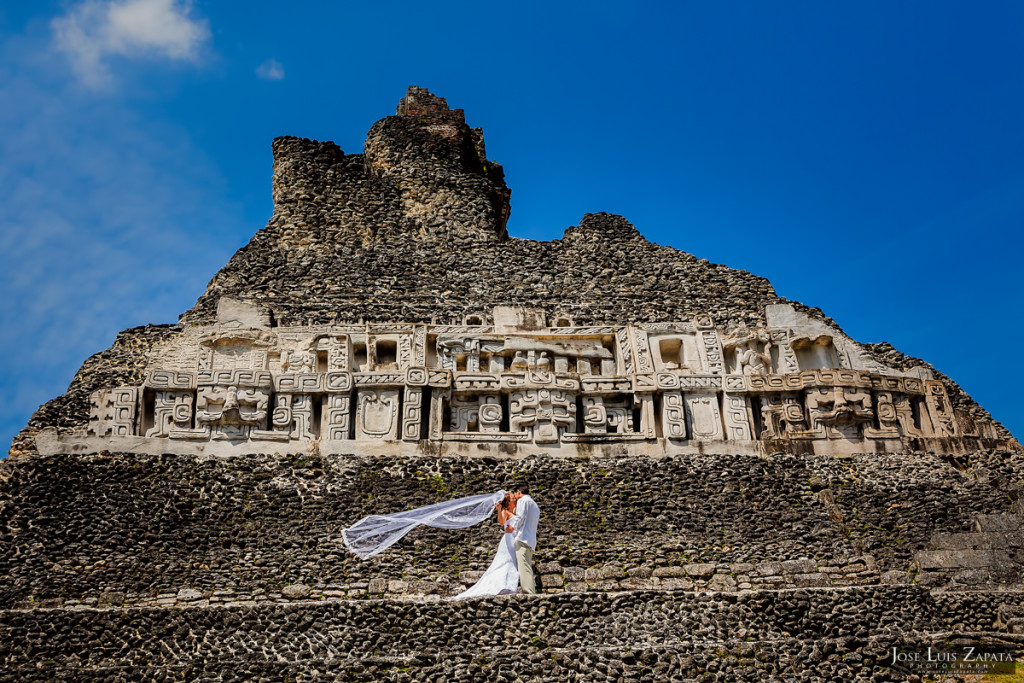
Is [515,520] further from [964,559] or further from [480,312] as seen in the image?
[480,312]

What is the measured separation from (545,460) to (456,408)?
5.22ft

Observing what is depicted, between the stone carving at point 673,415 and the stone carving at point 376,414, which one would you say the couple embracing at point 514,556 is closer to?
the stone carving at point 376,414

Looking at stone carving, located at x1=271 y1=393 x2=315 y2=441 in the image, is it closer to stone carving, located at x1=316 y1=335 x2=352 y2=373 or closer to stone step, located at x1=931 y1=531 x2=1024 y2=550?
stone carving, located at x1=316 y1=335 x2=352 y2=373

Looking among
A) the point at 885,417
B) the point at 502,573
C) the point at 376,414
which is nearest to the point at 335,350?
the point at 376,414

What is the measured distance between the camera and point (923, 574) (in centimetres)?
1171

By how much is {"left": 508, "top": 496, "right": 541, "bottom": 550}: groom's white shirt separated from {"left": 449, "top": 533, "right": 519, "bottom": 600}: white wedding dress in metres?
0.13

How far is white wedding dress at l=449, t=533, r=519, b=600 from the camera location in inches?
404

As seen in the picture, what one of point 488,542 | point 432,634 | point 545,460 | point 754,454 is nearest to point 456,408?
point 545,460

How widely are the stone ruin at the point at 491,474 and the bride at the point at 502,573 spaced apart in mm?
463

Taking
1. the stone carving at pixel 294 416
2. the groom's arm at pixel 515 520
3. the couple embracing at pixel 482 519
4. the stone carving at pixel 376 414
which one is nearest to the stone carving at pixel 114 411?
the stone carving at pixel 294 416

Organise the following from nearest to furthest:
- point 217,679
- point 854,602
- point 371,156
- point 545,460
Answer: point 217,679 < point 854,602 < point 545,460 < point 371,156

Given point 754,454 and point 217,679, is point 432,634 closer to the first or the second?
point 217,679

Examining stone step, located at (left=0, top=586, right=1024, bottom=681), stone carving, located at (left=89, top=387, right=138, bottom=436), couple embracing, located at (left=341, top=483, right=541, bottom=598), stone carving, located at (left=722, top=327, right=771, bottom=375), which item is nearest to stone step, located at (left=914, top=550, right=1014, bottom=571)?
stone step, located at (left=0, top=586, right=1024, bottom=681)

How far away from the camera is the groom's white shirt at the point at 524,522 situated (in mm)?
10500
